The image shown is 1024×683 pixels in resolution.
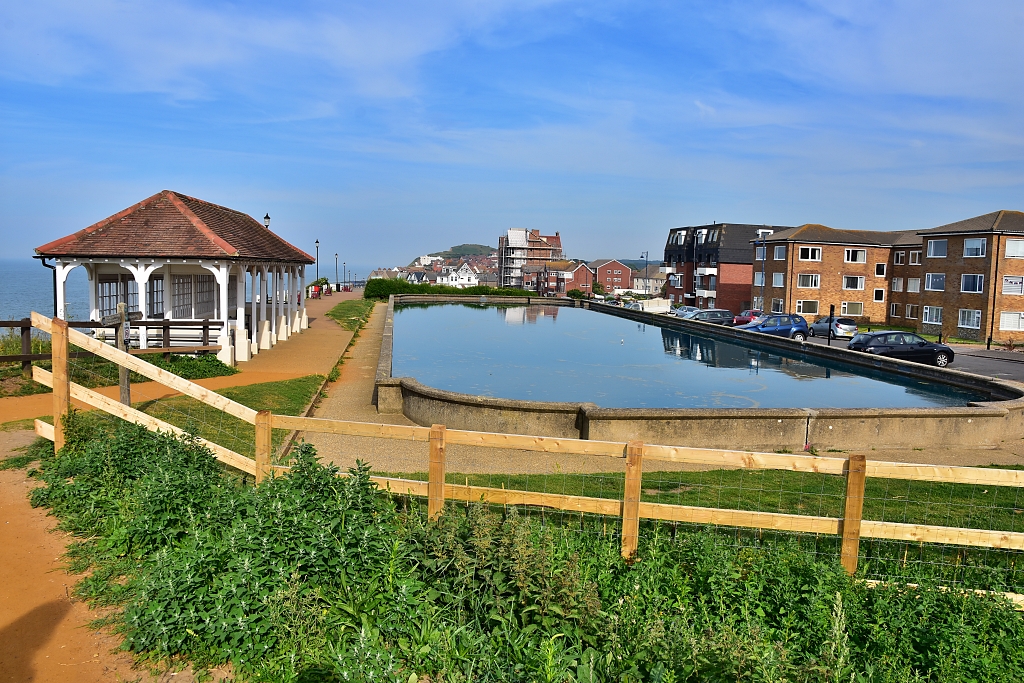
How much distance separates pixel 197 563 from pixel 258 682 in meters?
1.23

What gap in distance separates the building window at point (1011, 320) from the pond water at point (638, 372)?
1584 cm

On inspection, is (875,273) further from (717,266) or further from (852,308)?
(717,266)

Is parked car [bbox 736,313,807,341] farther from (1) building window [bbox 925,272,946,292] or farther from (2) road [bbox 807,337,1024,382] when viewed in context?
(1) building window [bbox 925,272,946,292]

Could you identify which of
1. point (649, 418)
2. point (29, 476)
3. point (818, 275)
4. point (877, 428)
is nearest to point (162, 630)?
point (29, 476)

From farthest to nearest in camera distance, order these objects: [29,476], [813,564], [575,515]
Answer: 1. [29,476]
2. [575,515]
3. [813,564]

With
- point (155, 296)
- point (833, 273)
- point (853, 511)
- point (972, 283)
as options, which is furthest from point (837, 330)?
point (853, 511)

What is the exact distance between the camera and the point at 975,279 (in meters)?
42.2

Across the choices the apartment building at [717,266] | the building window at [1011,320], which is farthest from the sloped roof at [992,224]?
the apartment building at [717,266]

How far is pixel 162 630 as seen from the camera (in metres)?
4.99

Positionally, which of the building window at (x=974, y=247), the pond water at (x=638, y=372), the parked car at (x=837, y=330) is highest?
the building window at (x=974, y=247)

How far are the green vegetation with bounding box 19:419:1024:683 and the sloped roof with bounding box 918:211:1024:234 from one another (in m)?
42.6

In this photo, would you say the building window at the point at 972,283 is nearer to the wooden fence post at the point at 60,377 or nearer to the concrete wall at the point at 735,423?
the concrete wall at the point at 735,423

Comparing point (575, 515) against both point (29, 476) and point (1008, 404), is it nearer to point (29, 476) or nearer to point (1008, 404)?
point (29, 476)

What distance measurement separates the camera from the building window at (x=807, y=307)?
53375mm
